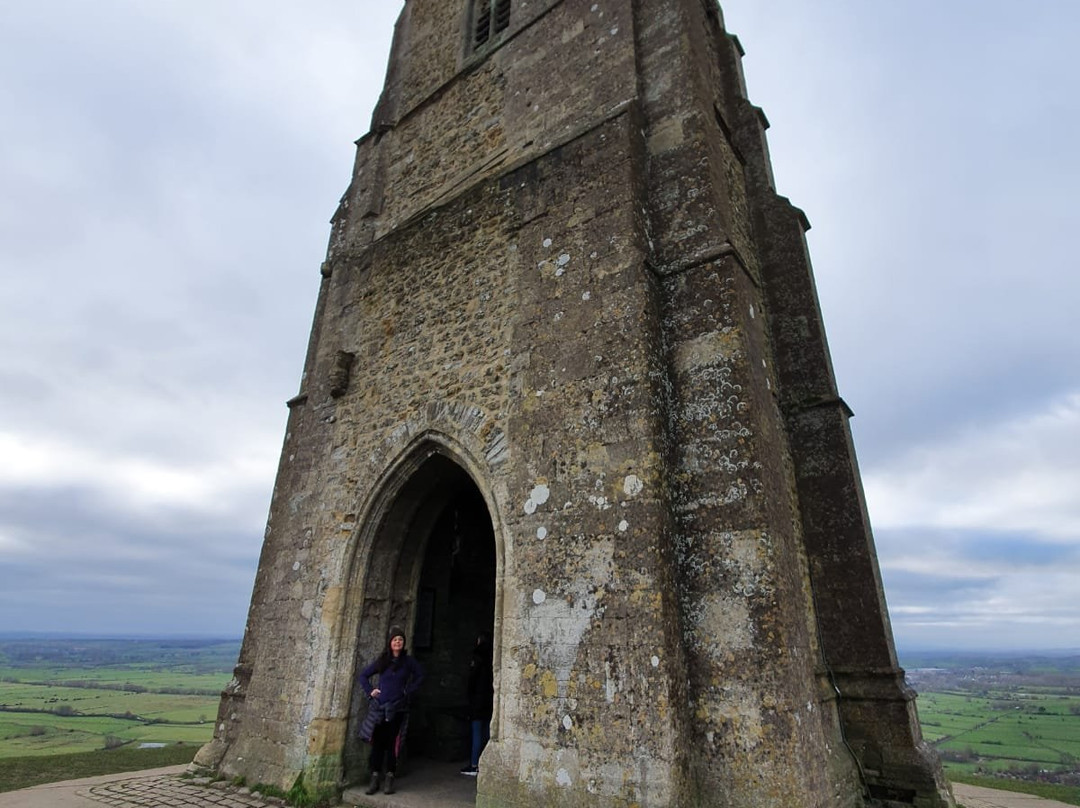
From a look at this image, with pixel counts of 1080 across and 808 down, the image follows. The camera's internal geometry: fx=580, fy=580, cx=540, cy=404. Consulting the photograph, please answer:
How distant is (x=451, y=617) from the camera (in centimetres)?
846

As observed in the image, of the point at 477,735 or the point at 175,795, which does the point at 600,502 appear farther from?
the point at 175,795

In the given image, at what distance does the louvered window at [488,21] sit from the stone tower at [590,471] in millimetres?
540

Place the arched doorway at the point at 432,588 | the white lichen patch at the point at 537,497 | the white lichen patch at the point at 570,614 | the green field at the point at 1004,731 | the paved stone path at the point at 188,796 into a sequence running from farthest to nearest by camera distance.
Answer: the green field at the point at 1004,731 < the arched doorway at the point at 432,588 < the paved stone path at the point at 188,796 < the white lichen patch at the point at 537,497 < the white lichen patch at the point at 570,614

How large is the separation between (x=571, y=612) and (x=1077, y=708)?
19.8 m

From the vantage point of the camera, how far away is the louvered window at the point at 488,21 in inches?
378

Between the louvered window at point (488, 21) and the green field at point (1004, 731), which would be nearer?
the louvered window at point (488, 21)

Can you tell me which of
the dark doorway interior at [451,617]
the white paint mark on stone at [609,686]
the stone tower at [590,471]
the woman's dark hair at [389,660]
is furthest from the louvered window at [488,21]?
the white paint mark on stone at [609,686]

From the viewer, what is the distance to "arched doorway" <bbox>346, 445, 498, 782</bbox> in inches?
259

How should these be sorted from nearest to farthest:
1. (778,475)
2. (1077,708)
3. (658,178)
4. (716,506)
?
1. (716,506)
2. (778,475)
3. (658,178)
4. (1077,708)

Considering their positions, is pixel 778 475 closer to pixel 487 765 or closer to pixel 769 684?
pixel 769 684

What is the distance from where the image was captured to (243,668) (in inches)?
295

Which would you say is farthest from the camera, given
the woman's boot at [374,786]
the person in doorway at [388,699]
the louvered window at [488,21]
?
the louvered window at [488,21]

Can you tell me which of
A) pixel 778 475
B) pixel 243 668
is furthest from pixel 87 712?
pixel 778 475

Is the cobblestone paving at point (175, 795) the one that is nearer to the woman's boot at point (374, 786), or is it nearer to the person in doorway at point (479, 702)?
the woman's boot at point (374, 786)
